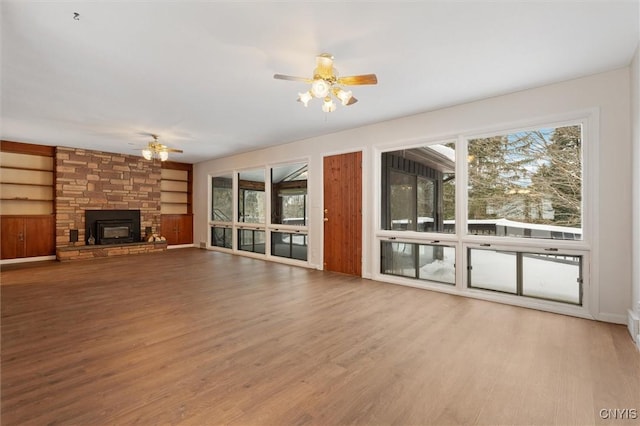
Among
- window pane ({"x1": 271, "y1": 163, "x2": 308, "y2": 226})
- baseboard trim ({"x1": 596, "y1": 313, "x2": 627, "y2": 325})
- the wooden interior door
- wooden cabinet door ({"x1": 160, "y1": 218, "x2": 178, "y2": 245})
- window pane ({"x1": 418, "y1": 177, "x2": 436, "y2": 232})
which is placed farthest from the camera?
wooden cabinet door ({"x1": 160, "y1": 218, "x2": 178, "y2": 245})

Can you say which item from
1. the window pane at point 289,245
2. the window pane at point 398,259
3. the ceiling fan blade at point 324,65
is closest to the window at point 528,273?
the window pane at point 398,259

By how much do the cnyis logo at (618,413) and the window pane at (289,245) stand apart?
529 cm

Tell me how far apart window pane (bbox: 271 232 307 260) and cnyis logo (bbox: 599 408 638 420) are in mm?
5285

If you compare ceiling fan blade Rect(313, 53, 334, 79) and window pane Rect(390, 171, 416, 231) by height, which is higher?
ceiling fan blade Rect(313, 53, 334, 79)

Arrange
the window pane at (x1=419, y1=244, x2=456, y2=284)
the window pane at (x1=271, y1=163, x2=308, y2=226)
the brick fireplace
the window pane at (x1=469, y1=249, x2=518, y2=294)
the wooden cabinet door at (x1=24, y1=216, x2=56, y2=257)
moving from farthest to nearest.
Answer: the brick fireplace < the wooden cabinet door at (x1=24, y1=216, x2=56, y2=257) < the window pane at (x1=271, y1=163, x2=308, y2=226) < the window pane at (x1=419, y1=244, x2=456, y2=284) < the window pane at (x1=469, y1=249, x2=518, y2=294)

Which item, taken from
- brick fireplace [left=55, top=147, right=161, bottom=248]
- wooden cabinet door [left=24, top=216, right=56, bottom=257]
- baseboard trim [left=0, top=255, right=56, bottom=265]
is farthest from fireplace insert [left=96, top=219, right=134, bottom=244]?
baseboard trim [left=0, top=255, right=56, bottom=265]

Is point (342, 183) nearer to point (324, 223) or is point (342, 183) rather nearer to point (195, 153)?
point (324, 223)

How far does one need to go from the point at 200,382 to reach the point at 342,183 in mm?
4305

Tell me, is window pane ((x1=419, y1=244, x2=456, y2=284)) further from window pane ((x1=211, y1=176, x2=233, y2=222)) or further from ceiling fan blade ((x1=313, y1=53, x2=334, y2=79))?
window pane ((x1=211, y1=176, x2=233, y2=222))

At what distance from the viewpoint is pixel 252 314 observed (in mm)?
3424

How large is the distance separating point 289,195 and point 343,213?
5.95 feet

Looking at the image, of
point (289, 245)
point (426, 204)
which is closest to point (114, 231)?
point (289, 245)

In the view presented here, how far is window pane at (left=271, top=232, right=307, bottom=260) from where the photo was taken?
22.1ft

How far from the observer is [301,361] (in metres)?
2.37
